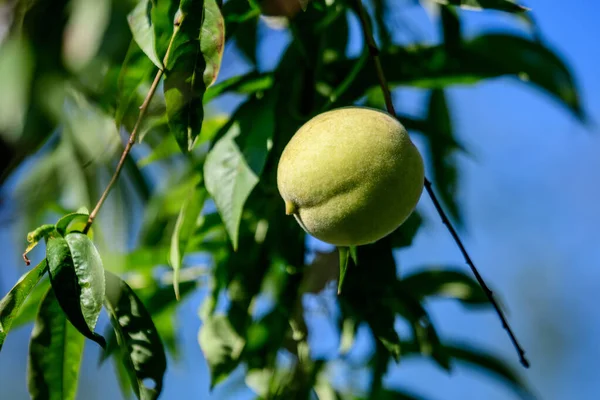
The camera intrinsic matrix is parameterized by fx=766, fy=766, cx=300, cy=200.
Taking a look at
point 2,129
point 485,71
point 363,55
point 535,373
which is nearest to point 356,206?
point 363,55

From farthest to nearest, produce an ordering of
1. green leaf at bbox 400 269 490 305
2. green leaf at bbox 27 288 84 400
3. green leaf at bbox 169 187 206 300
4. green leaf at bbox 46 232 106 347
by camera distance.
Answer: green leaf at bbox 400 269 490 305, green leaf at bbox 169 187 206 300, green leaf at bbox 27 288 84 400, green leaf at bbox 46 232 106 347

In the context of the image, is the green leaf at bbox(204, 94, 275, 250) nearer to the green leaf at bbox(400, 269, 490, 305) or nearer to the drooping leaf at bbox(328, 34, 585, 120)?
the drooping leaf at bbox(328, 34, 585, 120)

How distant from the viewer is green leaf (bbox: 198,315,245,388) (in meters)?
0.93

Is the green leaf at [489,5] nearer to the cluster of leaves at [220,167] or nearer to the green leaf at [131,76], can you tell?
the cluster of leaves at [220,167]

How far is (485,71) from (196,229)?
413mm

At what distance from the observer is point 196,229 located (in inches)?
38.1

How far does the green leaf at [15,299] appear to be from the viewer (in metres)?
0.64

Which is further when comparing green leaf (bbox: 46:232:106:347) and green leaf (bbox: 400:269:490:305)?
green leaf (bbox: 400:269:490:305)

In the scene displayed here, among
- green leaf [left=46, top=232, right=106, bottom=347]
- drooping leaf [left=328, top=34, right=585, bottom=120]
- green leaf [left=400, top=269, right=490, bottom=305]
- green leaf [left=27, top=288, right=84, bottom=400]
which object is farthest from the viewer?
green leaf [left=400, top=269, right=490, bottom=305]

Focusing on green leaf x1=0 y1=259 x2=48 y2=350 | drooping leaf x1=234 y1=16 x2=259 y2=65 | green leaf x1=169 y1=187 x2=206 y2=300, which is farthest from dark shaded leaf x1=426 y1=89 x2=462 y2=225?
green leaf x1=0 y1=259 x2=48 y2=350

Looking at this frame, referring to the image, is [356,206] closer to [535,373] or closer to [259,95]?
[259,95]

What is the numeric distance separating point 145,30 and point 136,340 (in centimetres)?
28

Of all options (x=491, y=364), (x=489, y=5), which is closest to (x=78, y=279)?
(x=489, y=5)

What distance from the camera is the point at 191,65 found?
659 mm
